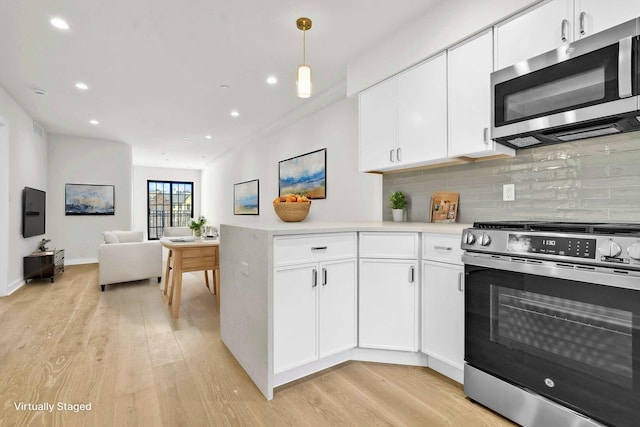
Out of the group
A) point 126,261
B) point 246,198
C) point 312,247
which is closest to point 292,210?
point 312,247

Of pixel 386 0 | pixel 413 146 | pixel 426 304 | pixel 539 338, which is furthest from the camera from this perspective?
pixel 413 146

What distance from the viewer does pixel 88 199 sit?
268 inches

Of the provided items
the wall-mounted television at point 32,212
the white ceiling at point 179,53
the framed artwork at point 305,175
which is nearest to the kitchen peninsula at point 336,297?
the white ceiling at point 179,53

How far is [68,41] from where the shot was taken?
2850mm

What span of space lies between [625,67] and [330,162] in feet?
9.95

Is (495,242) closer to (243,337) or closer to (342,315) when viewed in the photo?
(342,315)

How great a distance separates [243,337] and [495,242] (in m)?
1.66

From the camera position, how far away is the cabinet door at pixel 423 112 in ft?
7.34

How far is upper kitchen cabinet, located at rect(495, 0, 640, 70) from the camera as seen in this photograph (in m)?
1.48

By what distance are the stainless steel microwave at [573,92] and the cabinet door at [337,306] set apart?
49.6 inches

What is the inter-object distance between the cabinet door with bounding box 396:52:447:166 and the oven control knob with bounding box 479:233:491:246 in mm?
775

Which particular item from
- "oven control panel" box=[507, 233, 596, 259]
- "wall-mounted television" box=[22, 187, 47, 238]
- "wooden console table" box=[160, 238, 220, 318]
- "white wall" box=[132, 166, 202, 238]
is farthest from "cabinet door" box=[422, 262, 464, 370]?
"white wall" box=[132, 166, 202, 238]

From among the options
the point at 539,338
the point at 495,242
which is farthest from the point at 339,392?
the point at 495,242

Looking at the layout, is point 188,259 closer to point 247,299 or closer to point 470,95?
point 247,299
